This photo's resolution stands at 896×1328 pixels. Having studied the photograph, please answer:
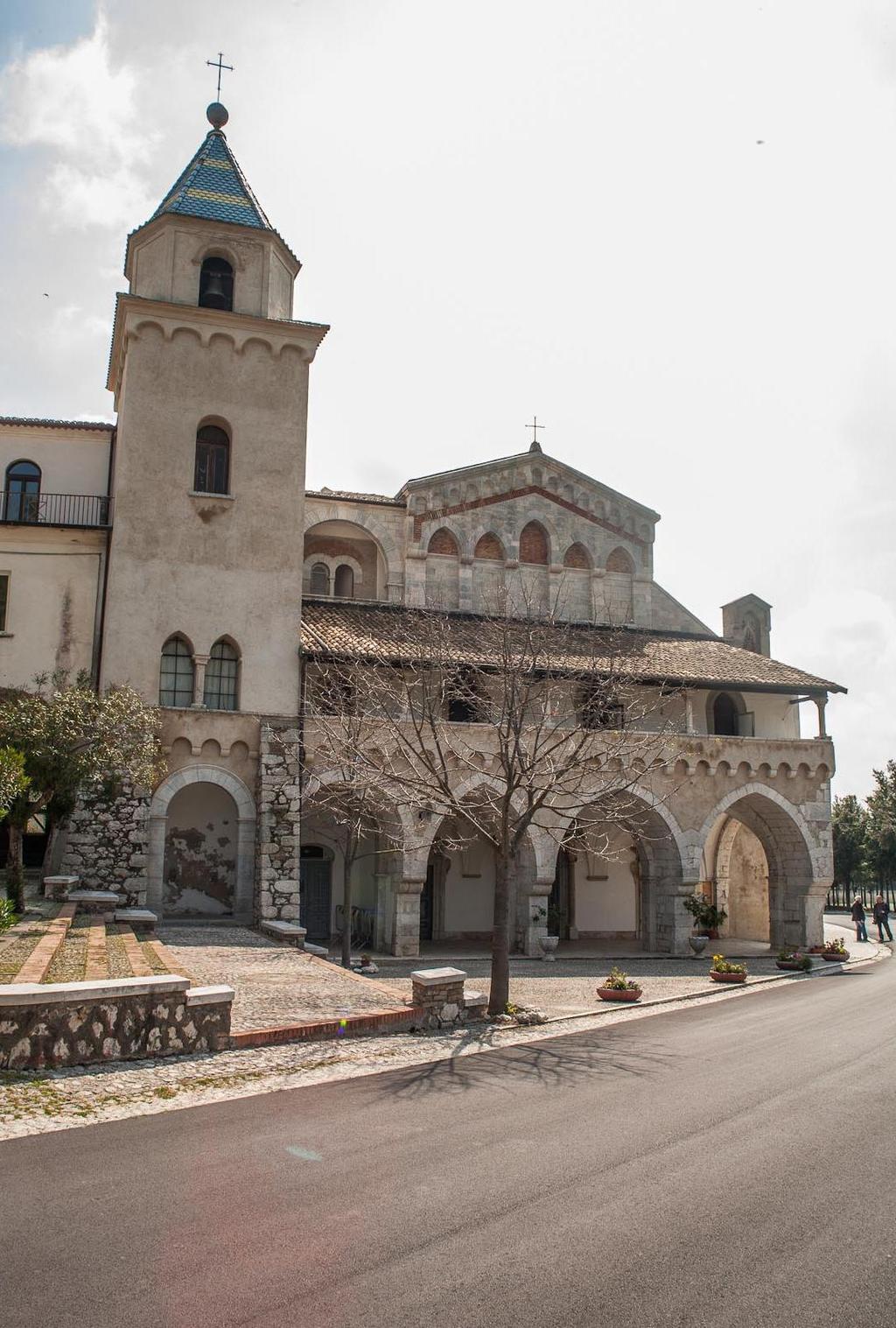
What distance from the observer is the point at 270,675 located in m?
25.9

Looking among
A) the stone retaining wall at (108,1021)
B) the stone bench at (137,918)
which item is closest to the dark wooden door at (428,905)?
the stone bench at (137,918)

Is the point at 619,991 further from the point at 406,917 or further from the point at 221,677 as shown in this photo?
the point at 221,677

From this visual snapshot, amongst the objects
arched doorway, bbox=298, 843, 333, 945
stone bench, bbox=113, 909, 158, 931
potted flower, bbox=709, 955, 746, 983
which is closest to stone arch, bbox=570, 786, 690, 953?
potted flower, bbox=709, 955, 746, 983

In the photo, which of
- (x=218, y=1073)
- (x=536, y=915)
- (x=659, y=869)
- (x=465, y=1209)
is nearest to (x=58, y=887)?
(x=536, y=915)

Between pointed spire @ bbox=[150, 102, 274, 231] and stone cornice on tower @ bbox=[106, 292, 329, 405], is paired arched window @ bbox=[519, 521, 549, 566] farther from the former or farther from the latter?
pointed spire @ bbox=[150, 102, 274, 231]

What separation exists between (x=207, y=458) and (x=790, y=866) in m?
20.2

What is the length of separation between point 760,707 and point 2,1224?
29.0 m

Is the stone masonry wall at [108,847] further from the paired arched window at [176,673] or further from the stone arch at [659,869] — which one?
the stone arch at [659,869]

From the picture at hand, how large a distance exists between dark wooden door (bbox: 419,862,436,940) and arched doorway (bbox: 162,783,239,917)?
776cm

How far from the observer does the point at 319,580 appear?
32031 millimetres

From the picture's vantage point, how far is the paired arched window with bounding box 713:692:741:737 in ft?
105

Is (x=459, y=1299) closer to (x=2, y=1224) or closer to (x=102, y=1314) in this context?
(x=102, y=1314)

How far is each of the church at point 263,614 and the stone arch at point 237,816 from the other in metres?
0.06

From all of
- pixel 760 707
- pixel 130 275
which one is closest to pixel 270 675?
pixel 130 275
